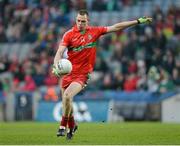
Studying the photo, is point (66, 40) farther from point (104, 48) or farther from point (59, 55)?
point (104, 48)

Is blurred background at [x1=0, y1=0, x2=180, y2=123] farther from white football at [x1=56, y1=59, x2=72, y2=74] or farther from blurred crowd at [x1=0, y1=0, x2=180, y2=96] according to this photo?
white football at [x1=56, y1=59, x2=72, y2=74]

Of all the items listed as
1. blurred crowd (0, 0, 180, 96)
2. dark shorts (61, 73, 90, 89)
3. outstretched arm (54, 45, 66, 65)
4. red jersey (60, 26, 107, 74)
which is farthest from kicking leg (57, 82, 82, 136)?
blurred crowd (0, 0, 180, 96)

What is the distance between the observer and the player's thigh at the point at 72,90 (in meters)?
14.3

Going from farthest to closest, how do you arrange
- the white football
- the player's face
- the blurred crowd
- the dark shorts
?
1. the blurred crowd
2. the dark shorts
3. the player's face
4. the white football

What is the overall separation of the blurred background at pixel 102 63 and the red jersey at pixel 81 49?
→ 888cm

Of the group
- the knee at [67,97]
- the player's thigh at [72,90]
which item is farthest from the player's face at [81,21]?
the knee at [67,97]

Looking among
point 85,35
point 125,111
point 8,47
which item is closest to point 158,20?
point 125,111

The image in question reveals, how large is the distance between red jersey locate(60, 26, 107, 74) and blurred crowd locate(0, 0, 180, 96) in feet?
36.0

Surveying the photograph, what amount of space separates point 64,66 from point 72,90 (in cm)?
52

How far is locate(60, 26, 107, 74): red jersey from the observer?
14.9 m

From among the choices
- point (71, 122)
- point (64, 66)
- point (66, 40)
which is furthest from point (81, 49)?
point (71, 122)

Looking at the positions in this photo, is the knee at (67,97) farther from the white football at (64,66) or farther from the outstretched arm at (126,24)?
the outstretched arm at (126,24)

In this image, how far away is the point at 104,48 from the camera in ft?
99.3

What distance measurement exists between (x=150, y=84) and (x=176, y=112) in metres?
1.73
